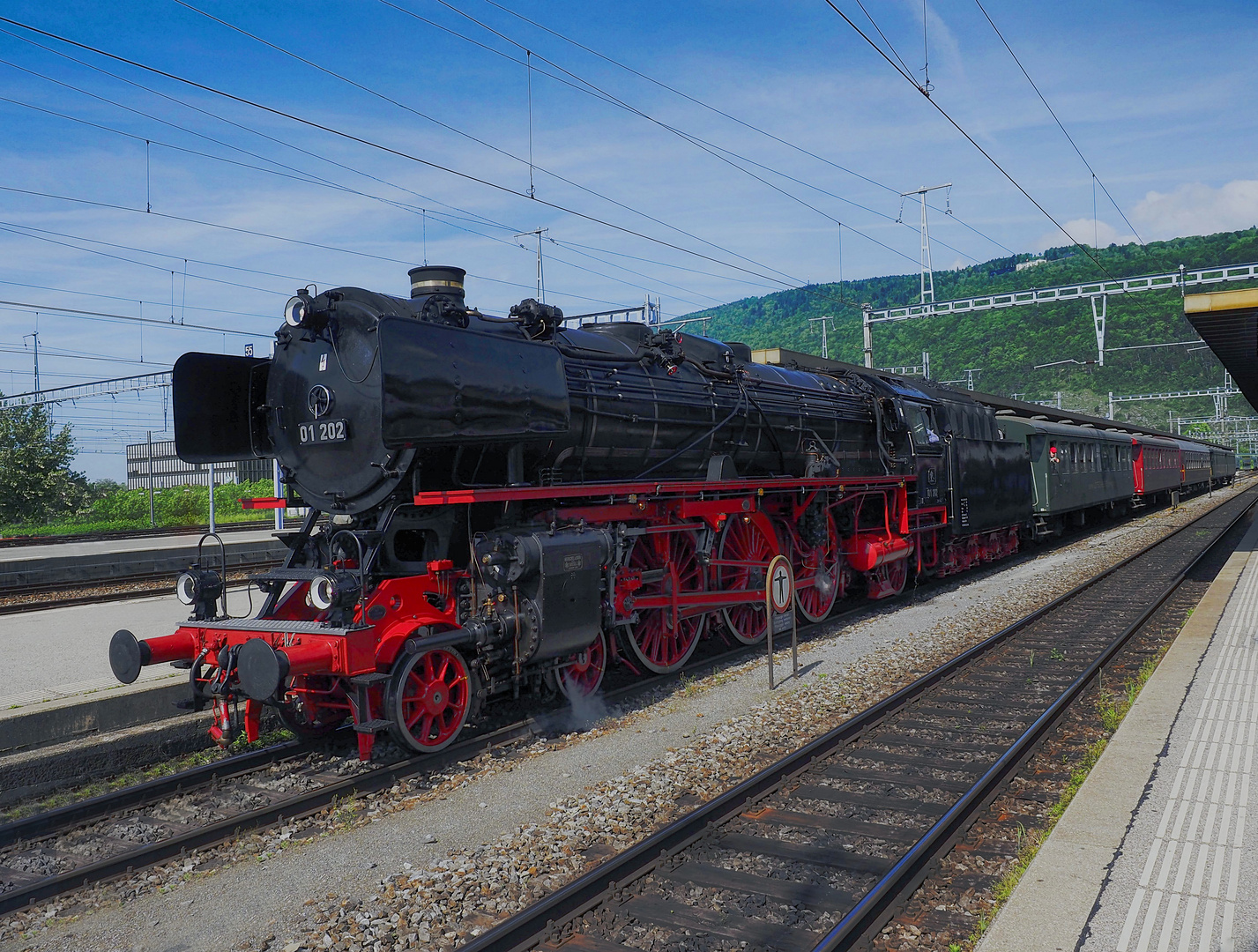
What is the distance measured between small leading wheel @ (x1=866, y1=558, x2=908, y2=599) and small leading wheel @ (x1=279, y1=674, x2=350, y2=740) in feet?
25.5

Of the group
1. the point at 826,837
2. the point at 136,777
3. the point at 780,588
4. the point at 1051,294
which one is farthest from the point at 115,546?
the point at 1051,294

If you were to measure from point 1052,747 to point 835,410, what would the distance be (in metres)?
5.84

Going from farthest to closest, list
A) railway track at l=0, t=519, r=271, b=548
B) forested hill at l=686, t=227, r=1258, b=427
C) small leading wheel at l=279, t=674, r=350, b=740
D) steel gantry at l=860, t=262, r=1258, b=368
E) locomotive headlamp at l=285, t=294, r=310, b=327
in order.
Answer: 1. forested hill at l=686, t=227, r=1258, b=427
2. railway track at l=0, t=519, r=271, b=548
3. steel gantry at l=860, t=262, r=1258, b=368
4. locomotive headlamp at l=285, t=294, r=310, b=327
5. small leading wheel at l=279, t=674, r=350, b=740

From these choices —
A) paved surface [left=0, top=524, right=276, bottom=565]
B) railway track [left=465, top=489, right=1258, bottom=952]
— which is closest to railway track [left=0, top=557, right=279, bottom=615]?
paved surface [left=0, top=524, right=276, bottom=565]

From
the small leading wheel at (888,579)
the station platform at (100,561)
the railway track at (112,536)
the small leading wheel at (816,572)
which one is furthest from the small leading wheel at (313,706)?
the railway track at (112,536)

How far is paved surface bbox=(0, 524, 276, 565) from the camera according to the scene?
57.7 feet

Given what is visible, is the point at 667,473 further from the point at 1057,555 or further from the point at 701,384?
the point at 1057,555

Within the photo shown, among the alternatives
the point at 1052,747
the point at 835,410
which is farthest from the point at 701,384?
the point at 1052,747

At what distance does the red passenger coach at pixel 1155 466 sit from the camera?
2938cm

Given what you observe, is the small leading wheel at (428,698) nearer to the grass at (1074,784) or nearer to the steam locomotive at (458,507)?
the steam locomotive at (458,507)

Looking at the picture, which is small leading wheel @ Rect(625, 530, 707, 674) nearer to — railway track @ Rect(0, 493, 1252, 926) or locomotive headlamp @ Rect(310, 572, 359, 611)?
railway track @ Rect(0, 493, 1252, 926)

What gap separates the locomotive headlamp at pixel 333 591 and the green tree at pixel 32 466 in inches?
1101

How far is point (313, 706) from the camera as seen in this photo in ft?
21.0

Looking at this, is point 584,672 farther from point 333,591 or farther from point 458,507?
point 333,591
